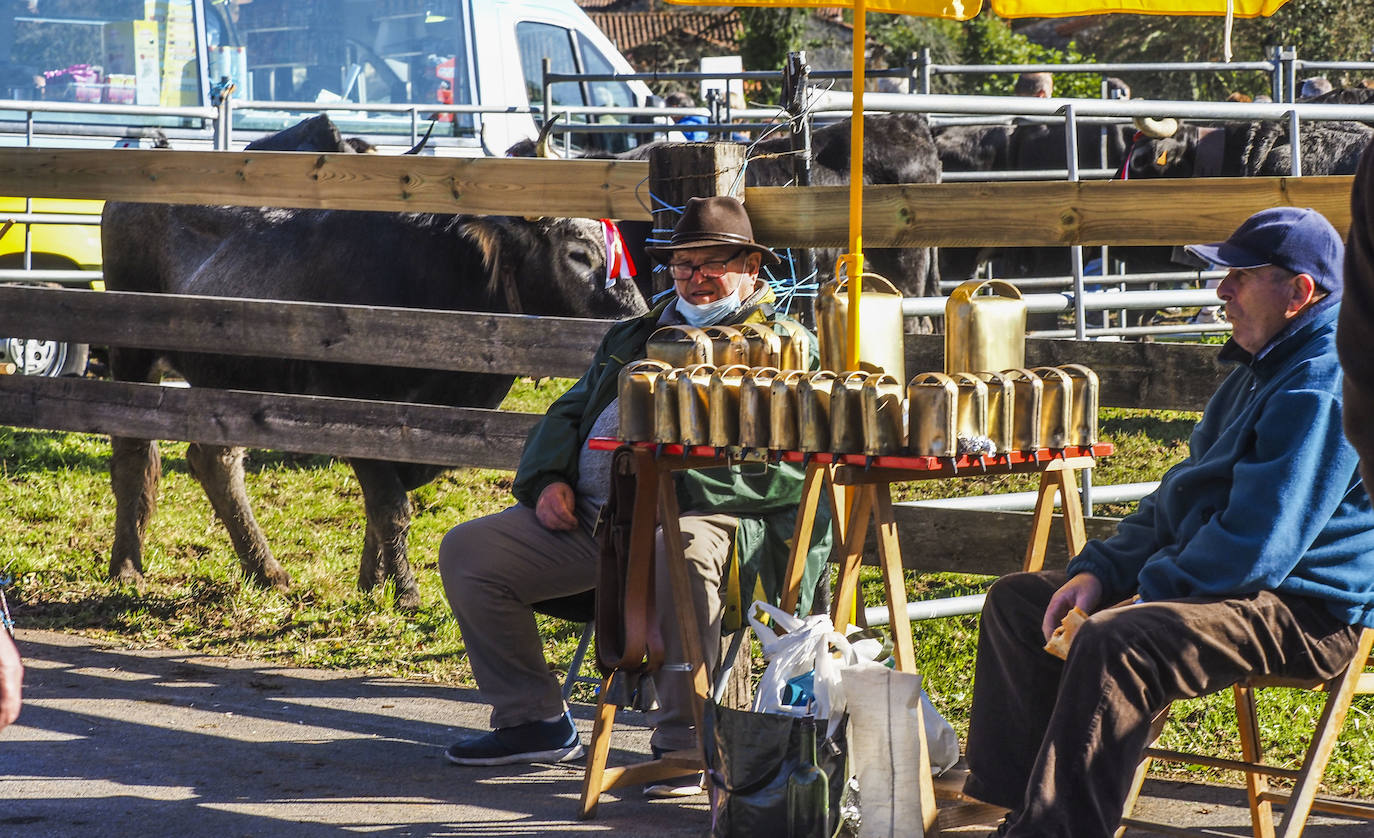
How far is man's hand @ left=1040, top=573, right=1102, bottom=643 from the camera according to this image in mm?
3135

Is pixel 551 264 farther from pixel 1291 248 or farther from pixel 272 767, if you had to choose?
pixel 1291 248

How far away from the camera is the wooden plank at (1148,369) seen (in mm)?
4332

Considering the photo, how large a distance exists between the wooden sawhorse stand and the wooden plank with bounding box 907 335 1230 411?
97 cm

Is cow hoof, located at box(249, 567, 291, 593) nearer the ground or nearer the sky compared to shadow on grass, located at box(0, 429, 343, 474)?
Answer: nearer the ground

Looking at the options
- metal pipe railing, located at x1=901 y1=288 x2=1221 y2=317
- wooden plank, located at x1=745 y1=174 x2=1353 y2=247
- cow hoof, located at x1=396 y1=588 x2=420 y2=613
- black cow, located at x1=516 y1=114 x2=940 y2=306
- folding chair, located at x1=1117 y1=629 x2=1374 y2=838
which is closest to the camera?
folding chair, located at x1=1117 y1=629 x2=1374 y2=838

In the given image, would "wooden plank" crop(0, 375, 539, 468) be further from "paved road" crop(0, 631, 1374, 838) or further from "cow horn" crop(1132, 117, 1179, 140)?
"cow horn" crop(1132, 117, 1179, 140)

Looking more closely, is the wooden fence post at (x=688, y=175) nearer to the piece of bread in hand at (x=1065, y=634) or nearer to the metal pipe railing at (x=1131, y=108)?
the metal pipe railing at (x=1131, y=108)

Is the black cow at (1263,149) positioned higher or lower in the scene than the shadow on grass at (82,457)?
higher

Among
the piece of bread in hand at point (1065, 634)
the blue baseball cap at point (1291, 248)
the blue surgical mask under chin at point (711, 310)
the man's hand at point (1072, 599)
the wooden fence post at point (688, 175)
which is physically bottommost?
the piece of bread in hand at point (1065, 634)

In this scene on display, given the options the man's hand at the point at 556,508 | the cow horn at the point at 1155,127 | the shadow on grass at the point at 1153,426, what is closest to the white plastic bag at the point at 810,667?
the man's hand at the point at 556,508

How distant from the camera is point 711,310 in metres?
4.06

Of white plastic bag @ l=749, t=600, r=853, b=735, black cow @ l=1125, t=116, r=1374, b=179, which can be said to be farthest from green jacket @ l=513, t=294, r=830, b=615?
black cow @ l=1125, t=116, r=1374, b=179

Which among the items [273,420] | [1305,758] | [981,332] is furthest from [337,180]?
[1305,758]

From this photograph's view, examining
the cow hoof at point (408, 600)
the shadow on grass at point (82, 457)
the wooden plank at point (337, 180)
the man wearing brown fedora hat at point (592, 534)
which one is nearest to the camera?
the man wearing brown fedora hat at point (592, 534)
